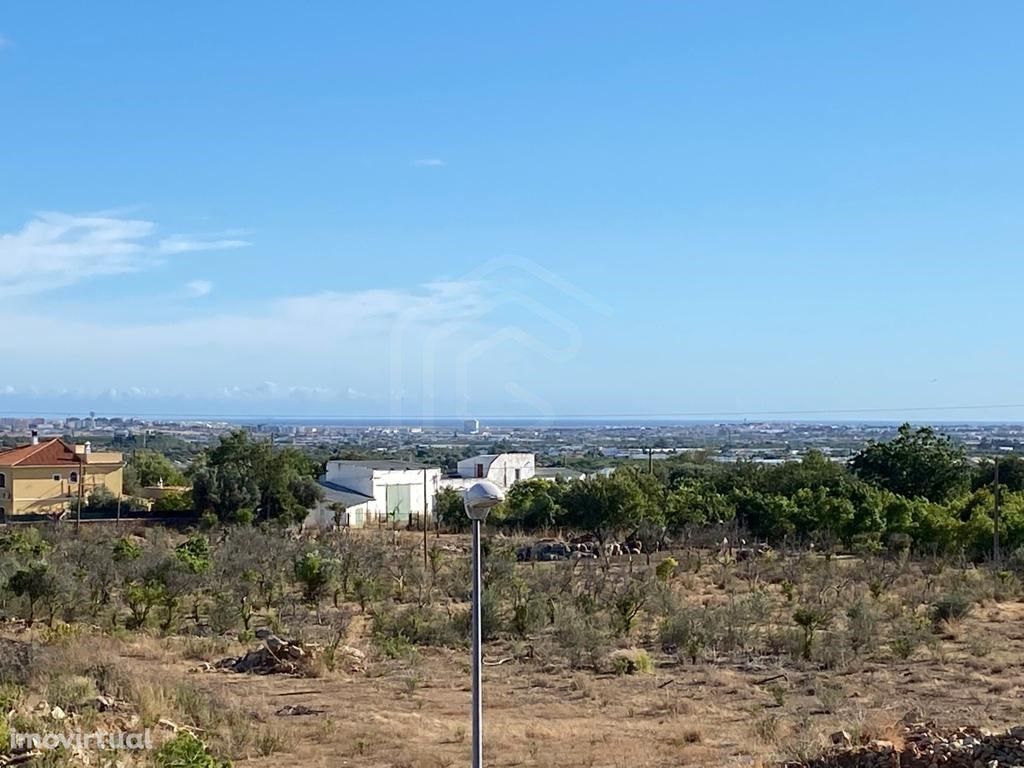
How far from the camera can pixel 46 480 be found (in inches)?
1559

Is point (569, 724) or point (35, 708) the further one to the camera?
point (569, 724)

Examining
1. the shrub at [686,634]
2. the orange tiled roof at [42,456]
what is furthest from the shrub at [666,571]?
the orange tiled roof at [42,456]

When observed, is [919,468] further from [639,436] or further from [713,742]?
[639,436]

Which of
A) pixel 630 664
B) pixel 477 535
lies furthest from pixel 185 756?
pixel 630 664

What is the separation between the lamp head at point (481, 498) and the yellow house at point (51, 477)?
3397cm

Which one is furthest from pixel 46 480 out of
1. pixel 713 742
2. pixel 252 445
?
pixel 713 742

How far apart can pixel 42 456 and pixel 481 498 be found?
123 feet

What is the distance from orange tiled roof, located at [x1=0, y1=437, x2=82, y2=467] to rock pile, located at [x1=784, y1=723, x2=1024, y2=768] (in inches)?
1416

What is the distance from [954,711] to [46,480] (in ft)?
113

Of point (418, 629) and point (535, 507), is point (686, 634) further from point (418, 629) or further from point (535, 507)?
point (535, 507)

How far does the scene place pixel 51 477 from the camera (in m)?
39.8

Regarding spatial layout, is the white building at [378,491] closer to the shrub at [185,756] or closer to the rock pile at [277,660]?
the rock pile at [277,660]

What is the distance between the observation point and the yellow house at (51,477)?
127ft

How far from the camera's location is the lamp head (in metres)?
6.88
